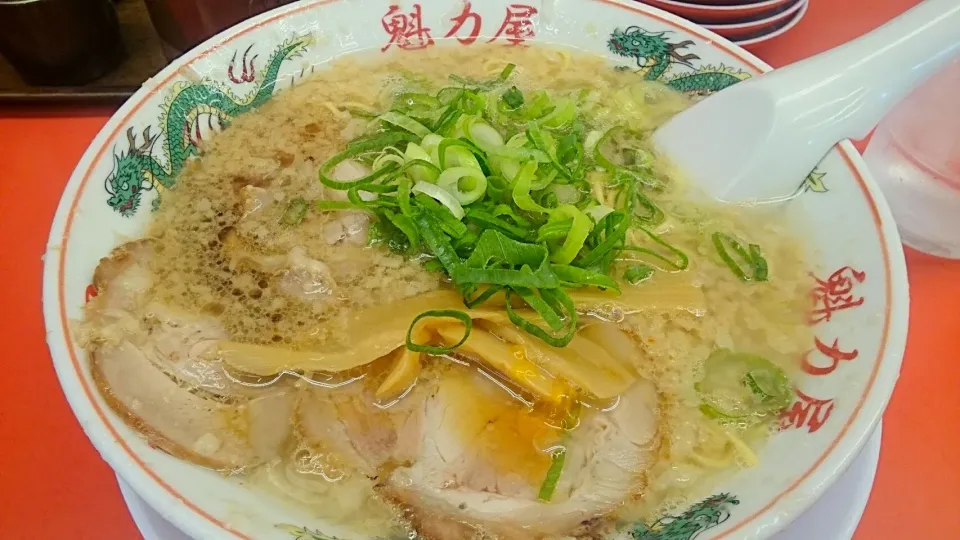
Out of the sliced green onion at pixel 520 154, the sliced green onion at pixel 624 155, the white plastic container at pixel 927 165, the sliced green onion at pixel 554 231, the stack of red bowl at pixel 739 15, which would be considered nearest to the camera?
the sliced green onion at pixel 554 231

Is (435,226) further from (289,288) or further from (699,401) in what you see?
(699,401)

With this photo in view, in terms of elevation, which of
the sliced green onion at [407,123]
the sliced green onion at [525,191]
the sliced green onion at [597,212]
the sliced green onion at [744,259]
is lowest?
the sliced green onion at [744,259]

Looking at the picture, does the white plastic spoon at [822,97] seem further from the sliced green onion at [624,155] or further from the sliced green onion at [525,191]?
the sliced green onion at [525,191]

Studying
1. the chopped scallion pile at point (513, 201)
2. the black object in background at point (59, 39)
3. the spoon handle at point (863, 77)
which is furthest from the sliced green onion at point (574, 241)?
the black object in background at point (59, 39)

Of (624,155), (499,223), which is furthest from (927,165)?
(499,223)

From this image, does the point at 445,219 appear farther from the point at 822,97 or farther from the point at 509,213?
the point at 822,97

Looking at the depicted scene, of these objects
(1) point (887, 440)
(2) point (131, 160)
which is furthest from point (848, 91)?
(2) point (131, 160)

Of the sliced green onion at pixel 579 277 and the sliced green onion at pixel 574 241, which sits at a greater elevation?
the sliced green onion at pixel 574 241
